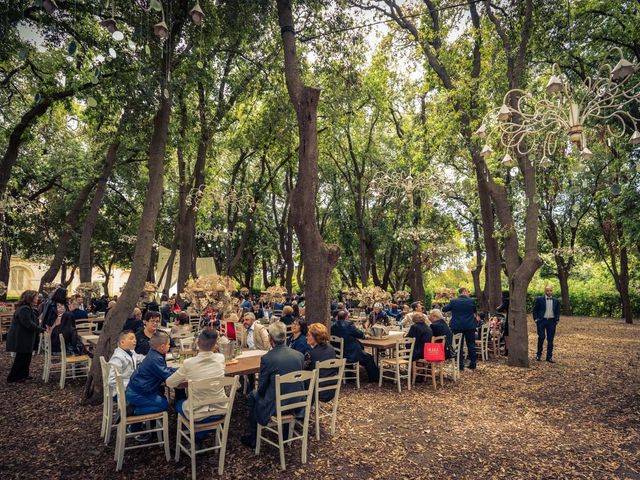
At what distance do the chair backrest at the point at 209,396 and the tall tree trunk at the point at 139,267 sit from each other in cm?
280

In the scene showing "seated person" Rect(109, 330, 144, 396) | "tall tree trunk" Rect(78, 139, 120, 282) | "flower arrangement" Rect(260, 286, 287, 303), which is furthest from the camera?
"flower arrangement" Rect(260, 286, 287, 303)

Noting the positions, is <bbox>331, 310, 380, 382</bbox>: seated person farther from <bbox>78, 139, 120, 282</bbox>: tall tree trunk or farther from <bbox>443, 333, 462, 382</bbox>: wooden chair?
<bbox>78, 139, 120, 282</bbox>: tall tree trunk

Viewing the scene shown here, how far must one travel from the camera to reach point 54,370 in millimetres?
8898

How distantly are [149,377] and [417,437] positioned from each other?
142 inches

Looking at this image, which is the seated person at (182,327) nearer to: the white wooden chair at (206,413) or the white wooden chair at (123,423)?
the white wooden chair at (123,423)

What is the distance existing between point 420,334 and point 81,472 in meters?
6.19

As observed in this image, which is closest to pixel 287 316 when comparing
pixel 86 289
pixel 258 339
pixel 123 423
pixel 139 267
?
pixel 258 339

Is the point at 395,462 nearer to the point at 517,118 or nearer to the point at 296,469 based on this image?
the point at 296,469

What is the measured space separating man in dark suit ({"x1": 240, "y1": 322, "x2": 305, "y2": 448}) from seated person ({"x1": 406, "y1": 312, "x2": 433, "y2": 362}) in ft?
13.3

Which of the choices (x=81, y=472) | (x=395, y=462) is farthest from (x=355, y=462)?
(x=81, y=472)

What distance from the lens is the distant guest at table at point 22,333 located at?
8.07 meters

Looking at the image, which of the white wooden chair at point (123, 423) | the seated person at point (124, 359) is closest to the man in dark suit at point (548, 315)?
the white wooden chair at point (123, 423)

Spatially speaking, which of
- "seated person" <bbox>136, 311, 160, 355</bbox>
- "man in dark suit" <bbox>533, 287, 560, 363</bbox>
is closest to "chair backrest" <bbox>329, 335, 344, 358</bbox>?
"seated person" <bbox>136, 311, 160, 355</bbox>

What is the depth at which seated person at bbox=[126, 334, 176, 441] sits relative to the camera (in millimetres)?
4762
